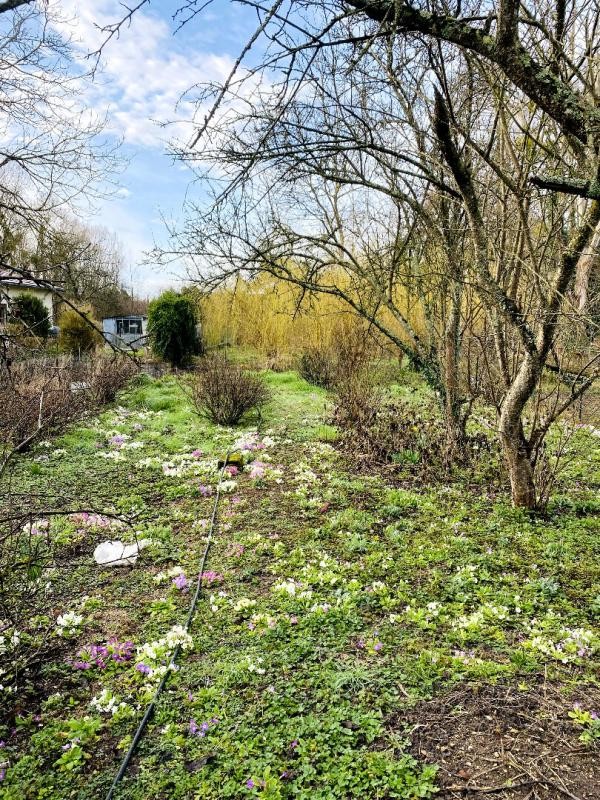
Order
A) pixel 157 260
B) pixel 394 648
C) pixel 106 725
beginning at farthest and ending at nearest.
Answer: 1. pixel 157 260
2. pixel 394 648
3. pixel 106 725

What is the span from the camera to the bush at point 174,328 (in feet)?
60.6

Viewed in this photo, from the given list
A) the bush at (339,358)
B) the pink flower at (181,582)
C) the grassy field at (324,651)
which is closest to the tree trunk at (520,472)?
the grassy field at (324,651)

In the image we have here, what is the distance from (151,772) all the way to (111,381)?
37.0 feet

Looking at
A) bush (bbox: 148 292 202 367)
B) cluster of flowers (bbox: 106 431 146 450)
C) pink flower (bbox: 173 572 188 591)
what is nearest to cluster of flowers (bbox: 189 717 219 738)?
pink flower (bbox: 173 572 188 591)

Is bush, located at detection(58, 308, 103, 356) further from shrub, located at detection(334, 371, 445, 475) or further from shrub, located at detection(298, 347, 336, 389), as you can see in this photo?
shrub, located at detection(334, 371, 445, 475)

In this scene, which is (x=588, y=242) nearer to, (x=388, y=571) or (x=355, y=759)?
(x=388, y=571)

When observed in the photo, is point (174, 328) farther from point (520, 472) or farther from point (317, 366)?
point (520, 472)

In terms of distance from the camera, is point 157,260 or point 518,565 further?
point 157,260

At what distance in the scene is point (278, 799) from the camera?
2.37m

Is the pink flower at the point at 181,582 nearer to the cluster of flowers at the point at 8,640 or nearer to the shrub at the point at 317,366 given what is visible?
the cluster of flowers at the point at 8,640

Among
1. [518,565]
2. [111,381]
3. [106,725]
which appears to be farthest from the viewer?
[111,381]

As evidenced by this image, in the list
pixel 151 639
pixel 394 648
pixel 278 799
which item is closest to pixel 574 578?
pixel 394 648

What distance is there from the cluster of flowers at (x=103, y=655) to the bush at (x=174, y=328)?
15494 mm

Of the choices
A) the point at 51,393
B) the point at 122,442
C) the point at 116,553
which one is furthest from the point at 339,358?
the point at 116,553
